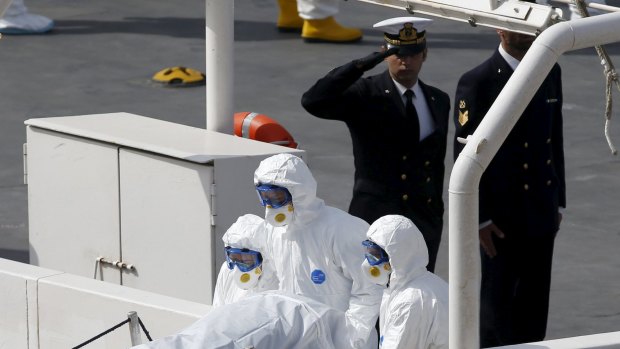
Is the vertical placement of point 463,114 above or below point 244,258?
above

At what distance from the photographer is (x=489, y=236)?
7742 millimetres

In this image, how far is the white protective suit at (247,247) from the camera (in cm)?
676

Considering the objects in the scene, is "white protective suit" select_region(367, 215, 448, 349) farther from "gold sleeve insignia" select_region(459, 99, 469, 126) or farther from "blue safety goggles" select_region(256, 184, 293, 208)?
"gold sleeve insignia" select_region(459, 99, 469, 126)

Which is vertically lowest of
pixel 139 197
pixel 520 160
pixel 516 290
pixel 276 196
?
pixel 516 290

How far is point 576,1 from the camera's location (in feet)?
20.2

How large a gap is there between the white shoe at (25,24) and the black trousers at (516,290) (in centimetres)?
967

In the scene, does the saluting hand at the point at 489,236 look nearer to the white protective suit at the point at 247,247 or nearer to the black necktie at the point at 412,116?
the black necktie at the point at 412,116

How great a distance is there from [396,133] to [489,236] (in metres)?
0.68

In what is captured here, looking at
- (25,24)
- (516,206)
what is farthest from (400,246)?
(25,24)

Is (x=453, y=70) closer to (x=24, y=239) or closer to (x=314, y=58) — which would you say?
(x=314, y=58)

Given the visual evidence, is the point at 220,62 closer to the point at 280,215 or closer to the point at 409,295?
the point at 280,215

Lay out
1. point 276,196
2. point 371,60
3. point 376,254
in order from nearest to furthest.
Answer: point 376,254 < point 276,196 < point 371,60

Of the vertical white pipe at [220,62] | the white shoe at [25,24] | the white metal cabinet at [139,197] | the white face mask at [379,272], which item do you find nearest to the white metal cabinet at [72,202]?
the white metal cabinet at [139,197]

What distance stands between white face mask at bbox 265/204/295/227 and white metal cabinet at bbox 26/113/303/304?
1.10m
